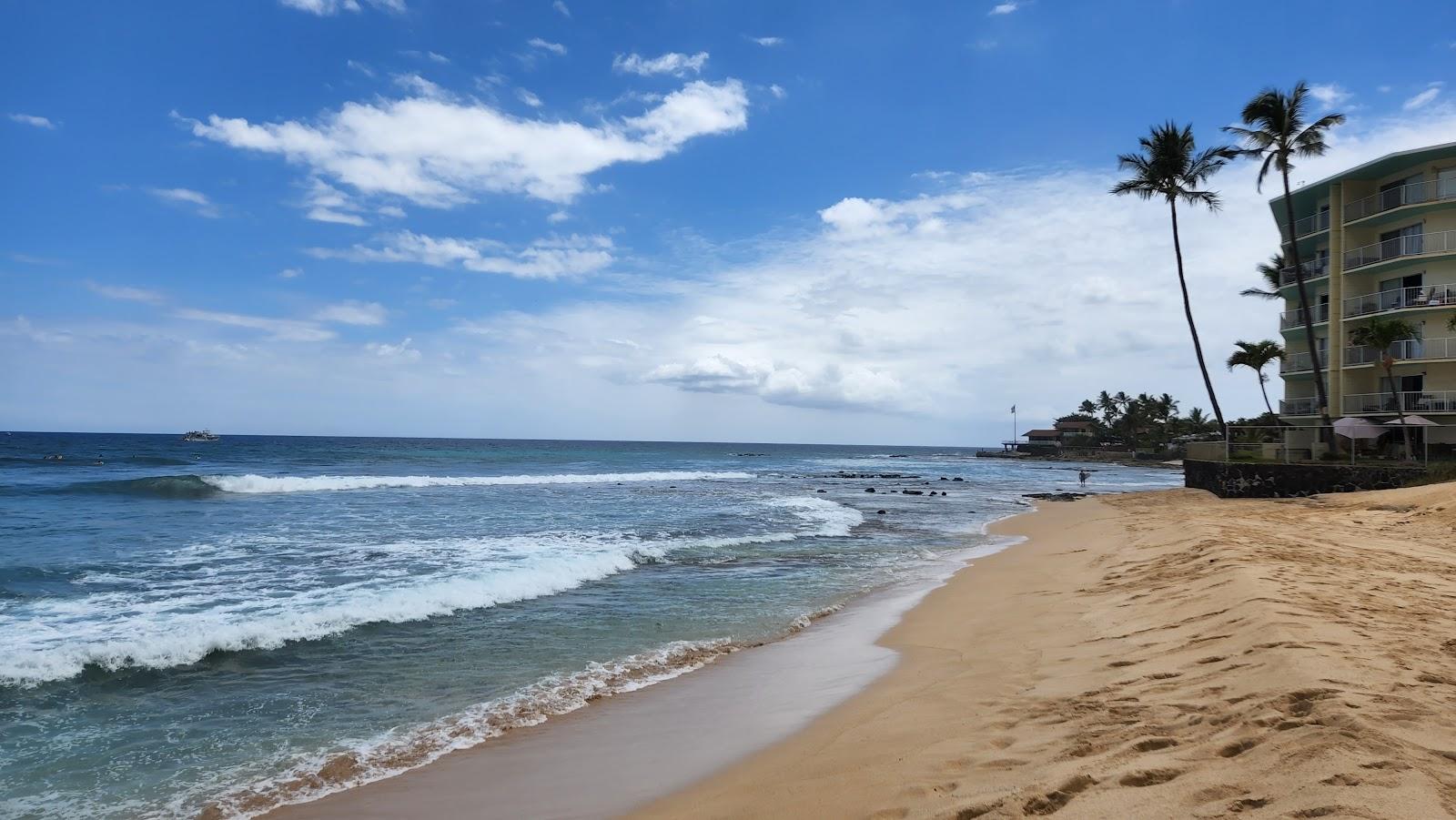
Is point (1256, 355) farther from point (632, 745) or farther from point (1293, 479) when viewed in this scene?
point (632, 745)

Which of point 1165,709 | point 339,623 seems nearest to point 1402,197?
point 1165,709

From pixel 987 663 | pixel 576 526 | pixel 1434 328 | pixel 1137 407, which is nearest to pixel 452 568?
pixel 576 526

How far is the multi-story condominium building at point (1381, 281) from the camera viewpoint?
1116 inches

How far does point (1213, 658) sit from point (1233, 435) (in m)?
30.2

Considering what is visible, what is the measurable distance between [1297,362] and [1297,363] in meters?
0.04

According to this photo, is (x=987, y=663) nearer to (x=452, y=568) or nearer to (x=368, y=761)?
(x=368, y=761)

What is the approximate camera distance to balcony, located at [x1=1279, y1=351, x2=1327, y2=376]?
3416 cm

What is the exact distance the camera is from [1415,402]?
28422 mm

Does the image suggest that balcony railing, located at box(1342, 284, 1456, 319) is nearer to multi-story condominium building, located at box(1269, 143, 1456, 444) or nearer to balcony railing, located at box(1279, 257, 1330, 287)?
multi-story condominium building, located at box(1269, 143, 1456, 444)

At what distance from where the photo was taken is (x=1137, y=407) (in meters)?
93.9

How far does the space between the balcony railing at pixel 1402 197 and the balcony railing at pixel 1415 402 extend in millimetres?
7362

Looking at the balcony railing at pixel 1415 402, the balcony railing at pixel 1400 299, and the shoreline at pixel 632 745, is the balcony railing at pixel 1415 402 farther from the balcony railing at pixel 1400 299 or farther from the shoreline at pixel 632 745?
the shoreline at pixel 632 745

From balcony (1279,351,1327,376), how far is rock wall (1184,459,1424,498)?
35.8 ft

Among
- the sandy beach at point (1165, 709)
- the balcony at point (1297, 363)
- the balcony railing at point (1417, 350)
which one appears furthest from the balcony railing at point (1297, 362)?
the sandy beach at point (1165, 709)
